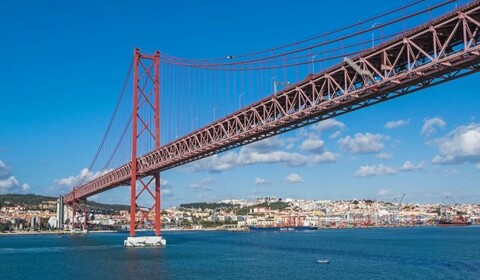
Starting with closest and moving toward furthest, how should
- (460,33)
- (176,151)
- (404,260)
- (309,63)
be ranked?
(460,33) < (309,63) < (404,260) < (176,151)

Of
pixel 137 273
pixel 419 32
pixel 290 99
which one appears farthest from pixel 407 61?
pixel 137 273

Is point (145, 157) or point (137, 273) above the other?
point (145, 157)

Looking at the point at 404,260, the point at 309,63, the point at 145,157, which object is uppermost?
the point at 309,63

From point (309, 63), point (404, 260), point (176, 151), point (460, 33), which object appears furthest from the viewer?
point (176, 151)

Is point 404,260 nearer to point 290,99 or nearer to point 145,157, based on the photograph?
point 290,99

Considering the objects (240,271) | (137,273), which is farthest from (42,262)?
(240,271)

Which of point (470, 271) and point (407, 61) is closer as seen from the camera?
point (407, 61)
